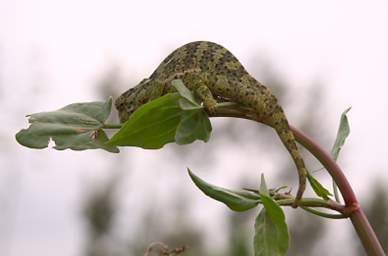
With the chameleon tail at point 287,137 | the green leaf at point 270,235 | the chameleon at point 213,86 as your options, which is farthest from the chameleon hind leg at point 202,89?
the green leaf at point 270,235

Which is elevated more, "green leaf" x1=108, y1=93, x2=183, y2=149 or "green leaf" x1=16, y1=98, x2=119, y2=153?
"green leaf" x1=108, y1=93, x2=183, y2=149

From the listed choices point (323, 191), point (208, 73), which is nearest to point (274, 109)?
point (323, 191)

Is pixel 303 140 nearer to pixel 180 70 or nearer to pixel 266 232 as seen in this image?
pixel 266 232

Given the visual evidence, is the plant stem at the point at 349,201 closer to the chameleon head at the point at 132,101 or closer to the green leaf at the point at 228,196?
the green leaf at the point at 228,196

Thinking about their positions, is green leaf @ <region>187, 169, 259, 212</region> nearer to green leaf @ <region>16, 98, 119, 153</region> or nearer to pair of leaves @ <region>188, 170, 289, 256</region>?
pair of leaves @ <region>188, 170, 289, 256</region>

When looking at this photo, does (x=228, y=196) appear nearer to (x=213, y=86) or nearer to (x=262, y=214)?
(x=262, y=214)

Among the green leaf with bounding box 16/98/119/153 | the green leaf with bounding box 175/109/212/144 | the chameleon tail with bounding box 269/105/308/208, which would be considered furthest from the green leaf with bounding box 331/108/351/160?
the green leaf with bounding box 16/98/119/153
